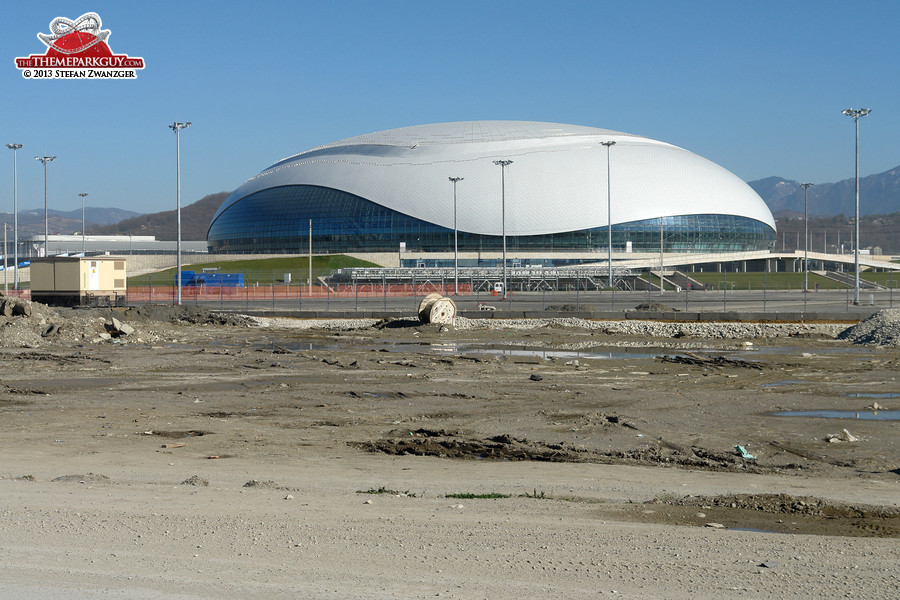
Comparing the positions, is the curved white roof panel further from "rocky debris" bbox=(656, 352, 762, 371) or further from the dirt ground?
the dirt ground

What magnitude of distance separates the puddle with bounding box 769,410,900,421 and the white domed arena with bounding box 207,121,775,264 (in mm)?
83574

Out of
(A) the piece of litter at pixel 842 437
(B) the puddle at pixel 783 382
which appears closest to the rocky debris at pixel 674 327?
(B) the puddle at pixel 783 382

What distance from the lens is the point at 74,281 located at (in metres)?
43.5

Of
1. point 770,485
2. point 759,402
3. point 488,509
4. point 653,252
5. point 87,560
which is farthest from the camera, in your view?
point 653,252

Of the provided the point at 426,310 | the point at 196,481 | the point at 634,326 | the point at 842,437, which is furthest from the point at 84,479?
the point at 634,326

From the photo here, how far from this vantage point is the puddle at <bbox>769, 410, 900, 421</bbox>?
583 inches

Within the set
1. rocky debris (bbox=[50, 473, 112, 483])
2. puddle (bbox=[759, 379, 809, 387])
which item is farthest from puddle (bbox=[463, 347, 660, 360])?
rocky debris (bbox=[50, 473, 112, 483])

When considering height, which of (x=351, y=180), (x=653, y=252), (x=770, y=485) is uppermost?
(x=351, y=180)

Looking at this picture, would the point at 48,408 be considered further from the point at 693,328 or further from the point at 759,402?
the point at 693,328

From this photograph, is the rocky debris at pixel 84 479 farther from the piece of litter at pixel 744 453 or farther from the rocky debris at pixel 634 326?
the rocky debris at pixel 634 326

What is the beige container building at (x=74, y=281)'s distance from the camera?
43500 mm

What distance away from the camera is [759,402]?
1647cm

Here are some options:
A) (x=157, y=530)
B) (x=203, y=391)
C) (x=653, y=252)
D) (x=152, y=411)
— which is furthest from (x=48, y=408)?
(x=653, y=252)

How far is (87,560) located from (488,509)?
3.59 meters
